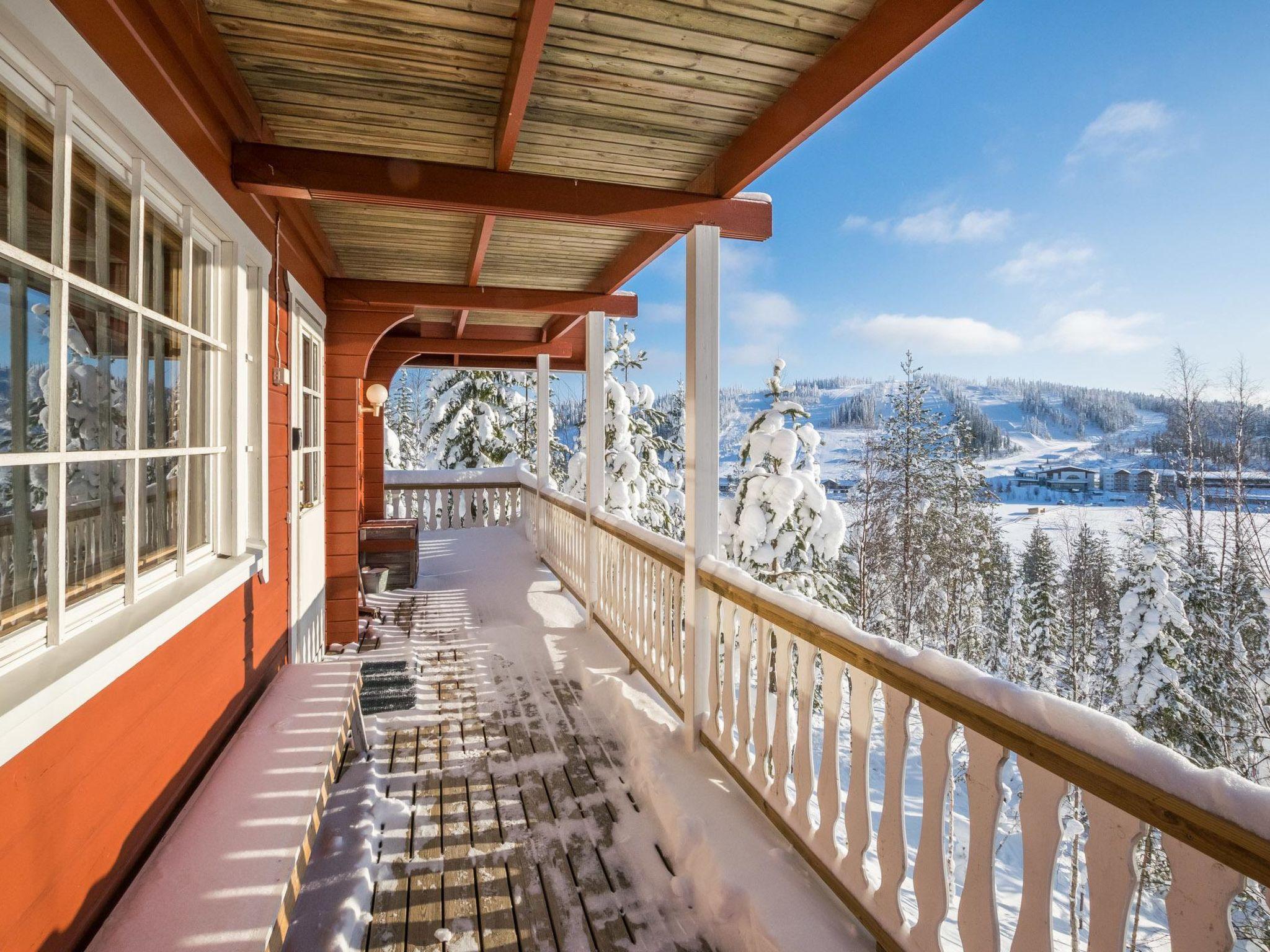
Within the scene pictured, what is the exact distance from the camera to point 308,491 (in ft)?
13.3

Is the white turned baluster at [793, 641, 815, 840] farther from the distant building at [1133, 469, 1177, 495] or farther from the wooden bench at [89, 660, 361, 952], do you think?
the distant building at [1133, 469, 1177, 495]

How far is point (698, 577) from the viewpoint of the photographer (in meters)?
2.99

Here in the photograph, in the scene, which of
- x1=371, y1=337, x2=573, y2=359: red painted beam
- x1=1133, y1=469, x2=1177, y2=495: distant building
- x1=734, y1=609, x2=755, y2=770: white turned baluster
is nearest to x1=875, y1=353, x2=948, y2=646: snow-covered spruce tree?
x1=1133, y1=469, x2=1177, y2=495: distant building

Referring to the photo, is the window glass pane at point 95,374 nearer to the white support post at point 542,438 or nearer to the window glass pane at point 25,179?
the window glass pane at point 25,179

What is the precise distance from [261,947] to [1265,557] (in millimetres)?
15371

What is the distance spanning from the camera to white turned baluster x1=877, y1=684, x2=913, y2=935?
169cm

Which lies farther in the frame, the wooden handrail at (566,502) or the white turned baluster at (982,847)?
the wooden handrail at (566,502)

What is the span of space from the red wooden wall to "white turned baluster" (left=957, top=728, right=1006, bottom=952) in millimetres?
1818

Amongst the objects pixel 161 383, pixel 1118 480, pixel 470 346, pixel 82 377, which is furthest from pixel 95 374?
pixel 1118 480

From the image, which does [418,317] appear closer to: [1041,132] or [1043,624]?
[1043,624]

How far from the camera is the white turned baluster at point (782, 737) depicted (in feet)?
7.40

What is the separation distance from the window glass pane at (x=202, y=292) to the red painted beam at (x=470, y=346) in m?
5.04

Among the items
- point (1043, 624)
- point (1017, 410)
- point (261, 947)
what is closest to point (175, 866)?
point (261, 947)

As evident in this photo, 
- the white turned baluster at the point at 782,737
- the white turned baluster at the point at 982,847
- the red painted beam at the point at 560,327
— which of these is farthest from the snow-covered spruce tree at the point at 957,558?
the white turned baluster at the point at 982,847
